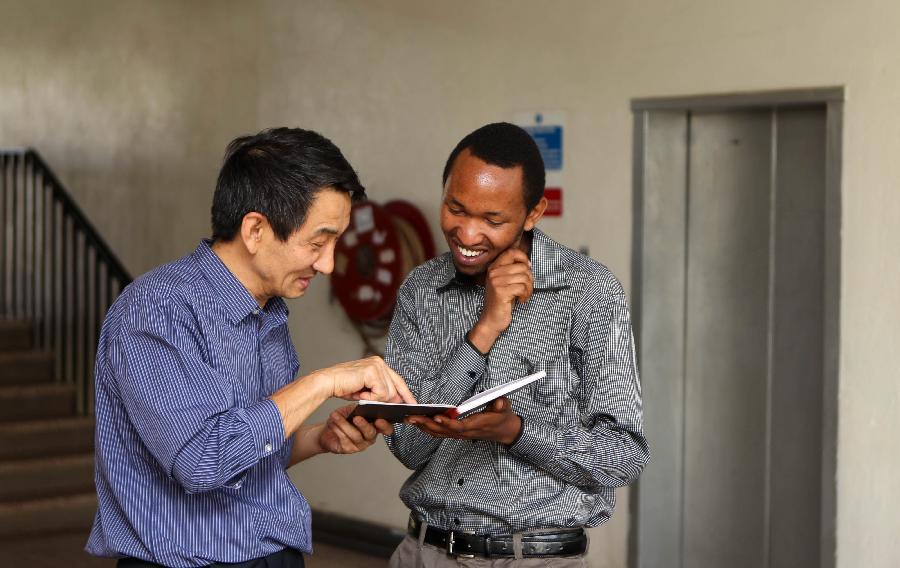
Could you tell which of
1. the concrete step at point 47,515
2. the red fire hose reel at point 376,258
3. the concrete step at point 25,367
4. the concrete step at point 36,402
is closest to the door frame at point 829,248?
the red fire hose reel at point 376,258

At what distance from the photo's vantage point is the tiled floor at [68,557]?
19.1 ft

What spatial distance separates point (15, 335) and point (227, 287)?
6094 mm

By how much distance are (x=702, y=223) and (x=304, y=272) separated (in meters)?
3.02

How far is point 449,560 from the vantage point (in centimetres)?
241

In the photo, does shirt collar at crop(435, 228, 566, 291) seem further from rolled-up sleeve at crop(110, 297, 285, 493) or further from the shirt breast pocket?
rolled-up sleeve at crop(110, 297, 285, 493)

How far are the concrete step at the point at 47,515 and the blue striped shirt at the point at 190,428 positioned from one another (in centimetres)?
465

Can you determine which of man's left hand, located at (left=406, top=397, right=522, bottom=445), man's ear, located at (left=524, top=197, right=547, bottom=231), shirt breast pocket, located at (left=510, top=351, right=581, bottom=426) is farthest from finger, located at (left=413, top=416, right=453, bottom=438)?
man's ear, located at (left=524, top=197, right=547, bottom=231)

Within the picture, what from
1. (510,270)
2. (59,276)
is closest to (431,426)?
(510,270)

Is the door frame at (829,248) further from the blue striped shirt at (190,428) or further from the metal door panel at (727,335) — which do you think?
the blue striped shirt at (190,428)

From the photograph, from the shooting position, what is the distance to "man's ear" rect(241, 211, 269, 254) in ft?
6.91

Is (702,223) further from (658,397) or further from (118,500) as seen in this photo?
(118,500)

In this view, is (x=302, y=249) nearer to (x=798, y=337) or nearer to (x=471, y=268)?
(x=471, y=268)

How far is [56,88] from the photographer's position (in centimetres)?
892

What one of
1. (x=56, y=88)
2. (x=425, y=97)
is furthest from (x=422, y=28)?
(x=56, y=88)
